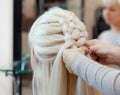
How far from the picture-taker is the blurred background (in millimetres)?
1678

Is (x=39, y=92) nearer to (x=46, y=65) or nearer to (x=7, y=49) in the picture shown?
(x=46, y=65)

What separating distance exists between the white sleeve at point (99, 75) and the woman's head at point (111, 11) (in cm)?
100

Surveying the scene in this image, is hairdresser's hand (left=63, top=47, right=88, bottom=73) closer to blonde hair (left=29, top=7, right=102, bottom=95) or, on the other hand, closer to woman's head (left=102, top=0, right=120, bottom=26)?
blonde hair (left=29, top=7, right=102, bottom=95)

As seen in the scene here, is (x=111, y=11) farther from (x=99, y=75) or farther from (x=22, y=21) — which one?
(x=99, y=75)

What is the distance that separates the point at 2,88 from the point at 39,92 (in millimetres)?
868

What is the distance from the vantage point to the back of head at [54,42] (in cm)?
78

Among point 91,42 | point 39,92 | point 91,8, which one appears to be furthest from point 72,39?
point 91,8

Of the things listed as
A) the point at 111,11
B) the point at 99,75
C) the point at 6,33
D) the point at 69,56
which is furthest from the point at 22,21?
the point at 99,75

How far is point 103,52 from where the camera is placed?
0.86 metres

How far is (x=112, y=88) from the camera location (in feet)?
1.73

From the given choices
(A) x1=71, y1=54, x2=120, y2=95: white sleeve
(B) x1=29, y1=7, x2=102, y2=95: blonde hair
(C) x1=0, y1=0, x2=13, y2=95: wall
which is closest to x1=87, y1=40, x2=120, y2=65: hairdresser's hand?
(B) x1=29, y1=7, x2=102, y2=95: blonde hair

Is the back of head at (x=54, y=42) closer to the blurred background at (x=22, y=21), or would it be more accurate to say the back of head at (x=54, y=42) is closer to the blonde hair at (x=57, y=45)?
the blonde hair at (x=57, y=45)

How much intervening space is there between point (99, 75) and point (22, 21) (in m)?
1.20

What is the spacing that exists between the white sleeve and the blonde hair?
0.11m
